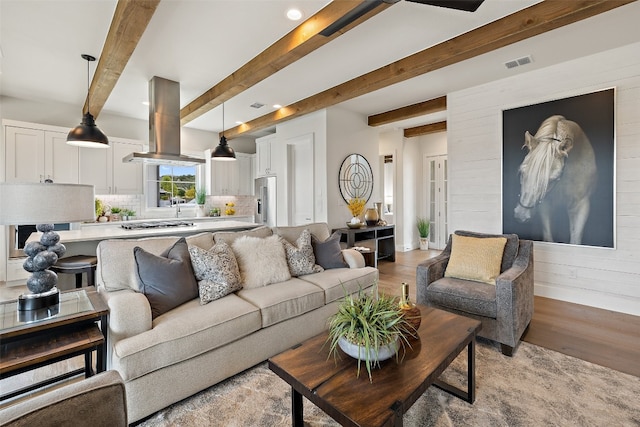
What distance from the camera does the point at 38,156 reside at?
476 centimetres

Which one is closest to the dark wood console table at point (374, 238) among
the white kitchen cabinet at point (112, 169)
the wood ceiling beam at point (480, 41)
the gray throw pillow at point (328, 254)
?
the gray throw pillow at point (328, 254)

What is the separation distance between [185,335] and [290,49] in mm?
2609

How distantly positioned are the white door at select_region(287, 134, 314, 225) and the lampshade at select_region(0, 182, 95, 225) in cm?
410

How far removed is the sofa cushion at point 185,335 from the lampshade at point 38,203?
79 cm

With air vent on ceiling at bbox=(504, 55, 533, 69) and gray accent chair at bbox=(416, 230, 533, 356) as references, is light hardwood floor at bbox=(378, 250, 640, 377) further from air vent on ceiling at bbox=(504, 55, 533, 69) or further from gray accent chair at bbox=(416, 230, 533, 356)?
air vent on ceiling at bbox=(504, 55, 533, 69)

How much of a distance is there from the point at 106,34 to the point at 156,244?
2.26 meters

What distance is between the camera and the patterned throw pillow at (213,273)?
2299mm

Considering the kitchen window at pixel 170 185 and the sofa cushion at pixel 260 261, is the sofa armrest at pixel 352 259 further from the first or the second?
the kitchen window at pixel 170 185

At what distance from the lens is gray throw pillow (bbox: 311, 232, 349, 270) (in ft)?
10.4

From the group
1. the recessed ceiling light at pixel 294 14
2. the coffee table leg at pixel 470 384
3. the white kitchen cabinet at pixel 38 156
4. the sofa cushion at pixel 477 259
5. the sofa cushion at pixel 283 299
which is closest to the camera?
the coffee table leg at pixel 470 384

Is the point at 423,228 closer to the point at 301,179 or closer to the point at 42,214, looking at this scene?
the point at 301,179

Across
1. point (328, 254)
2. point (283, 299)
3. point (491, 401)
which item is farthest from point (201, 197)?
point (491, 401)

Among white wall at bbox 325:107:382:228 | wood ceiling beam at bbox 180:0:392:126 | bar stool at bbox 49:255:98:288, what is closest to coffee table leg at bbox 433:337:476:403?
wood ceiling beam at bbox 180:0:392:126

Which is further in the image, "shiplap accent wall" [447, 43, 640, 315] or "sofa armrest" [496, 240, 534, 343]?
"shiplap accent wall" [447, 43, 640, 315]
